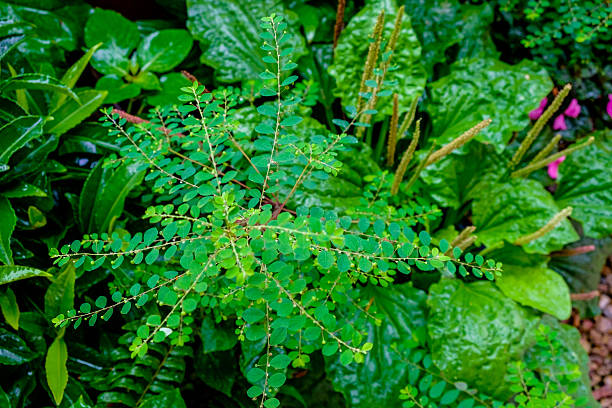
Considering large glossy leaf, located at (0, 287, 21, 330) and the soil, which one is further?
the soil

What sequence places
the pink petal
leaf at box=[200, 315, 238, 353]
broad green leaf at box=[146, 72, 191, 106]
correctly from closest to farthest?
leaf at box=[200, 315, 238, 353]
broad green leaf at box=[146, 72, 191, 106]
the pink petal

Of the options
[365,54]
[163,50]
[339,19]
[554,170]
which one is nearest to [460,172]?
[554,170]

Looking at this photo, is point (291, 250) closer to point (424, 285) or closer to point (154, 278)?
point (154, 278)

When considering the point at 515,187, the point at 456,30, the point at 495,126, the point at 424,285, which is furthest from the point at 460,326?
the point at 456,30

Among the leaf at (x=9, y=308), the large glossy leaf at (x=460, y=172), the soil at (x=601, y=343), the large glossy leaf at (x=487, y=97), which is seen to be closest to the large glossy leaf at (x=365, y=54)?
the large glossy leaf at (x=487, y=97)

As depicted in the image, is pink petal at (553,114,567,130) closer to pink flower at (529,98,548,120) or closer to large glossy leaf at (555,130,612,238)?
pink flower at (529,98,548,120)

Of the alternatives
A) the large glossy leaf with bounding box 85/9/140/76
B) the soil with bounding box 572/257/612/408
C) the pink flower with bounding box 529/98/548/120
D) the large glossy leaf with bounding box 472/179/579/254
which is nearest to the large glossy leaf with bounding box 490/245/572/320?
the large glossy leaf with bounding box 472/179/579/254

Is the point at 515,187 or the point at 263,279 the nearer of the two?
the point at 263,279

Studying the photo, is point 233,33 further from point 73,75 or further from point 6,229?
point 6,229
